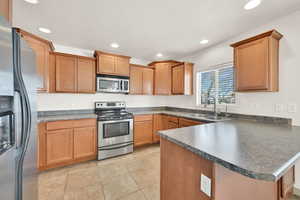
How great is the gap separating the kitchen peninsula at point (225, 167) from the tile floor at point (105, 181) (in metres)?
0.70

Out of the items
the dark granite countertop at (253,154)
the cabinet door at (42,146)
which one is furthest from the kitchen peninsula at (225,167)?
the cabinet door at (42,146)

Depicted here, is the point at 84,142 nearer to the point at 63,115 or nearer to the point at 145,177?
the point at 63,115

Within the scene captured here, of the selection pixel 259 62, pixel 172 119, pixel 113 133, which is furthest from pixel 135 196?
pixel 259 62

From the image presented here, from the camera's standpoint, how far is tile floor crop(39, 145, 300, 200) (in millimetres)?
1759

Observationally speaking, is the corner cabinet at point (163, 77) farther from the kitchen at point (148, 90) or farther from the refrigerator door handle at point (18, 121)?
the refrigerator door handle at point (18, 121)

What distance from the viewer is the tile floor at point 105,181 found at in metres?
1.76

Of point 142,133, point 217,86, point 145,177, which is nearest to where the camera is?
point 145,177

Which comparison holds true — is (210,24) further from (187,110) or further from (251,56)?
(187,110)

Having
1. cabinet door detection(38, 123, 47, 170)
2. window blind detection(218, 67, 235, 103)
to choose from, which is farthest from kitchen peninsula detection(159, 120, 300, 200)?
cabinet door detection(38, 123, 47, 170)

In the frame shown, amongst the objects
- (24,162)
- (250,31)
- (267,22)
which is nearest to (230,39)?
(250,31)

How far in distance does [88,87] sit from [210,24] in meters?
2.69

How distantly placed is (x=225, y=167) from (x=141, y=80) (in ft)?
10.3

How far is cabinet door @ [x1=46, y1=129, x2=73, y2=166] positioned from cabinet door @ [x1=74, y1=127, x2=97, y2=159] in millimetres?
84

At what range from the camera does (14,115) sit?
0.81m
